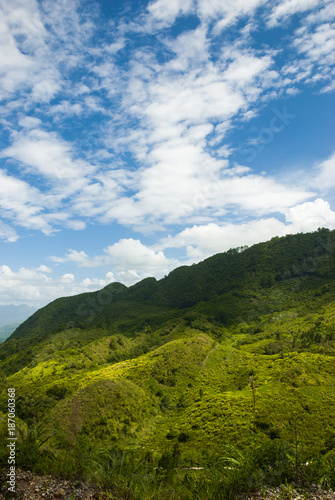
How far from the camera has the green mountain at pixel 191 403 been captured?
6688 millimetres

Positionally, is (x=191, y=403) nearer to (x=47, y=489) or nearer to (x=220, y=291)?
(x=47, y=489)

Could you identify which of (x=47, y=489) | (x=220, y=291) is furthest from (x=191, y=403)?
(x=220, y=291)

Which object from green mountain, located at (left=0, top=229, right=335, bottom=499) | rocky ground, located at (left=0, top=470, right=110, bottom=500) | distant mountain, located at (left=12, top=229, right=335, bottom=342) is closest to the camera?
rocky ground, located at (left=0, top=470, right=110, bottom=500)

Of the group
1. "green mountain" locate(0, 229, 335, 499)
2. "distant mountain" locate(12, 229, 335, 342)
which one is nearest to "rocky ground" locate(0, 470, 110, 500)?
"green mountain" locate(0, 229, 335, 499)

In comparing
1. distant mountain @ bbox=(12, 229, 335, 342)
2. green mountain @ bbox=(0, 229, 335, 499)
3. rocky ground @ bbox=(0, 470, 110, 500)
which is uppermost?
distant mountain @ bbox=(12, 229, 335, 342)

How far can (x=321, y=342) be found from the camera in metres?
55.8

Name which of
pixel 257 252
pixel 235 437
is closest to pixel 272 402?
pixel 235 437

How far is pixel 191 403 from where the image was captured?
1487 inches

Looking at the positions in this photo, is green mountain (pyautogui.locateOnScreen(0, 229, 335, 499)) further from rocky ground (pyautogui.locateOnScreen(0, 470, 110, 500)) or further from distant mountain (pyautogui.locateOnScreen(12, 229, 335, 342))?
distant mountain (pyautogui.locateOnScreen(12, 229, 335, 342))

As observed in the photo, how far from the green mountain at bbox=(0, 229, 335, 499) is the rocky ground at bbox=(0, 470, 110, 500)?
0.24m

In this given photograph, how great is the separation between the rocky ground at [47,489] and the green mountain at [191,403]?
0.77ft

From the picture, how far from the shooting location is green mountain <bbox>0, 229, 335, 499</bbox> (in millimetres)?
6688

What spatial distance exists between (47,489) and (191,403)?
1465 inches

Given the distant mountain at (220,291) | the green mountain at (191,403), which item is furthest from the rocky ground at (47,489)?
the distant mountain at (220,291)
